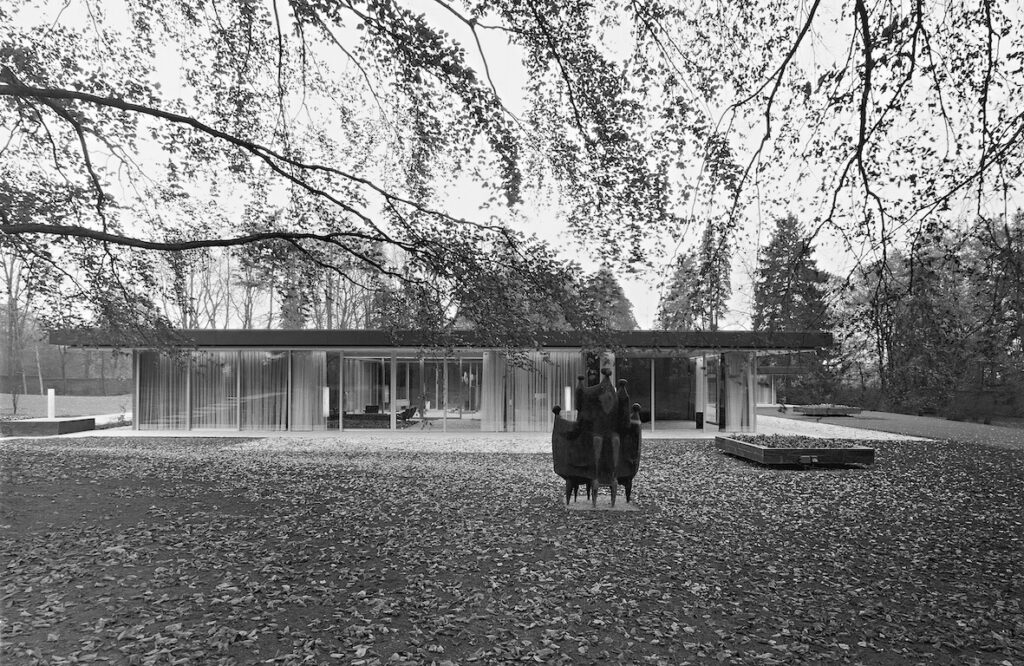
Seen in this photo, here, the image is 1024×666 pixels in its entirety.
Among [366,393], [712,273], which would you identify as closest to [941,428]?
[366,393]

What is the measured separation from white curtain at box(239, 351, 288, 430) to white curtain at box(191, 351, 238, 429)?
33cm

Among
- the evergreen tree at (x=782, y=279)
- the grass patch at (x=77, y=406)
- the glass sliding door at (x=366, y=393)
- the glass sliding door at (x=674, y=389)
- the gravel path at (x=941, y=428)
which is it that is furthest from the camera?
the grass patch at (x=77, y=406)

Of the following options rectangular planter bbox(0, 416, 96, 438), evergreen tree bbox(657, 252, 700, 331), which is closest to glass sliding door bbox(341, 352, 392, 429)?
rectangular planter bbox(0, 416, 96, 438)

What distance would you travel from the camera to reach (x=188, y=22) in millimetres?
8633

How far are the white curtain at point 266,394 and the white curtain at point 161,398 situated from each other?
6.01 feet

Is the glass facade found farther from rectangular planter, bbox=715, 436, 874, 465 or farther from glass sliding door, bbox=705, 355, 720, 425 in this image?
rectangular planter, bbox=715, 436, 874, 465

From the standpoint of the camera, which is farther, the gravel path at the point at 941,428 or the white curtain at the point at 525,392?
the white curtain at the point at 525,392

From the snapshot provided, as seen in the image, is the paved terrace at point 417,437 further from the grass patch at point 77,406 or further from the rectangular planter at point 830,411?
the rectangular planter at point 830,411

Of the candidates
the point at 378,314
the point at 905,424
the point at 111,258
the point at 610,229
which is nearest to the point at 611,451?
the point at 610,229

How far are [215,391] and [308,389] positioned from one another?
9.48ft

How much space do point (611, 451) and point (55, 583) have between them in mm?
6012

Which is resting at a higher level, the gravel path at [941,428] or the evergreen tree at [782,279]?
the evergreen tree at [782,279]

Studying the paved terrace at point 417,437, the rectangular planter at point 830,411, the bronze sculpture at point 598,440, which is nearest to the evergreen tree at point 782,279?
the bronze sculpture at point 598,440

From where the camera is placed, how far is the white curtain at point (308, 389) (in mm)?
20844
